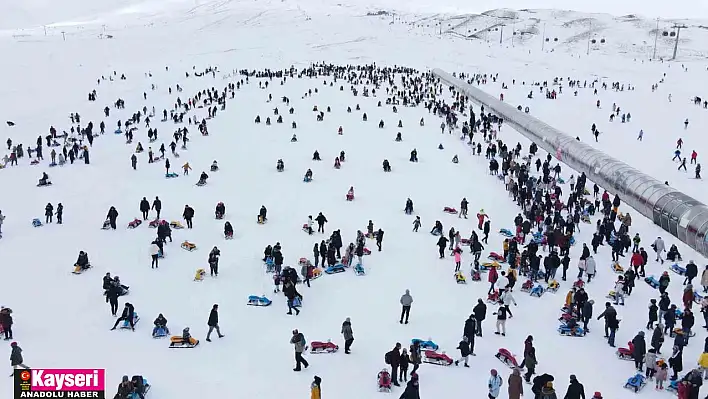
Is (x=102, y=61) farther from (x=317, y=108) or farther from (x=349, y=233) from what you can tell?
(x=349, y=233)

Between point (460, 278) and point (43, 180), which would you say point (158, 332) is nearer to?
point (460, 278)

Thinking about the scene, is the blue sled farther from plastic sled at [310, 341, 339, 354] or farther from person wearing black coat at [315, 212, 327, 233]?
plastic sled at [310, 341, 339, 354]

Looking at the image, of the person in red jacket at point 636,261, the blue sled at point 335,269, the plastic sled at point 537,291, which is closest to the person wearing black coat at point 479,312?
the plastic sled at point 537,291

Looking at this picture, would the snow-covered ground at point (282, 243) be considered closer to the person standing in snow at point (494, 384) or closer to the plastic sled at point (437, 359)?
the plastic sled at point (437, 359)

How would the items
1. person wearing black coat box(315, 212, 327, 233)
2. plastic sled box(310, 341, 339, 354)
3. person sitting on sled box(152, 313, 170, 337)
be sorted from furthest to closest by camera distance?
person wearing black coat box(315, 212, 327, 233)
person sitting on sled box(152, 313, 170, 337)
plastic sled box(310, 341, 339, 354)

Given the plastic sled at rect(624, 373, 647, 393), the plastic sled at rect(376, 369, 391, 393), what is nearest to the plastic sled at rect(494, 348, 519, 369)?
the plastic sled at rect(624, 373, 647, 393)

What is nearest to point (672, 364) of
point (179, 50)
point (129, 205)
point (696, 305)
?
point (696, 305)
